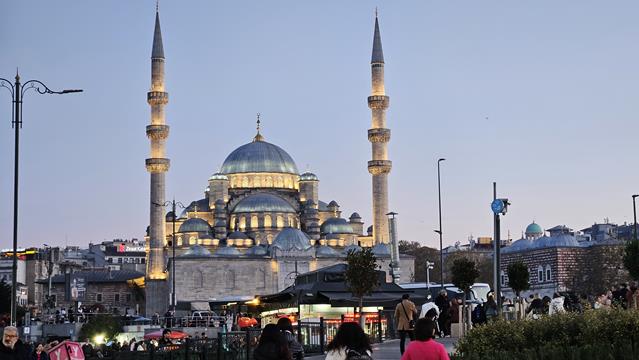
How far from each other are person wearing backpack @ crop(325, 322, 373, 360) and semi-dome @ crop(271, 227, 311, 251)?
77919 millimetres

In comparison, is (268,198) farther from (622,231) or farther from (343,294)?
(343,294)

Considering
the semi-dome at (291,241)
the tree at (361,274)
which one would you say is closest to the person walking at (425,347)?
the tree at (361,274)

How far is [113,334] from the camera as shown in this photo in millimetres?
52000

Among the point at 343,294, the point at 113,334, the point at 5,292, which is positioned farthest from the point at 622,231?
the point at 343,294

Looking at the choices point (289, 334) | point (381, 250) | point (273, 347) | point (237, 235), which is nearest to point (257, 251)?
point (237, 235)

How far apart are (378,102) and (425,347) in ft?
257

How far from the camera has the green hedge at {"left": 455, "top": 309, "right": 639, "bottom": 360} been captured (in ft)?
48.0

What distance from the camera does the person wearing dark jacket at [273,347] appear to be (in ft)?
39.3

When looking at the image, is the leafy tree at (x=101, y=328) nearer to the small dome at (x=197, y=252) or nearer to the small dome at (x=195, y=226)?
the small dome at (x=197, y=252)

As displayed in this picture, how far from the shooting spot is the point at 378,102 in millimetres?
89000

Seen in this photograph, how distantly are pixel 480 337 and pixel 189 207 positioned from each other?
287ft

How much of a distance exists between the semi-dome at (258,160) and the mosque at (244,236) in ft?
8.15

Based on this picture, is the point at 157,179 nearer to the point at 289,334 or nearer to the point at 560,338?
the point at 560,338

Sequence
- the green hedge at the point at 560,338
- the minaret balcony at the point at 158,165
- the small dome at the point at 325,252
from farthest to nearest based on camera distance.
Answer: the small dome at the point at 325,252 < the minaret balcony at the point at 158,165 < the green hedge at the point at 560,338
